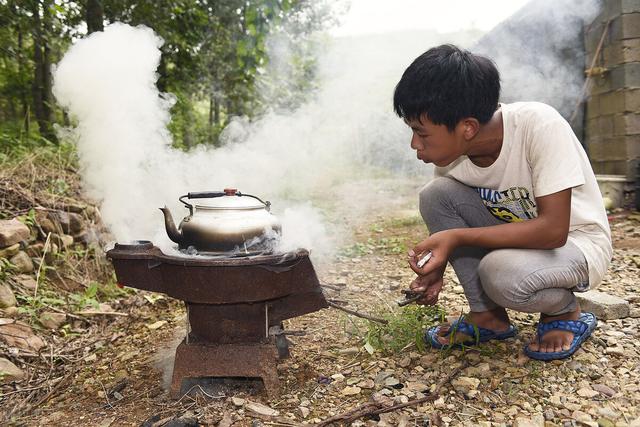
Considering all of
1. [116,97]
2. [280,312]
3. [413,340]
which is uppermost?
[116,97]

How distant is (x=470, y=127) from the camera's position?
6.95ft

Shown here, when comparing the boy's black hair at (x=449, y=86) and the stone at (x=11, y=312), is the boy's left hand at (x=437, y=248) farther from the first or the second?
the stone at (x=11, y=312)

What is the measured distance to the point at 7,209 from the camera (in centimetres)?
387

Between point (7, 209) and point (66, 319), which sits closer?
point (66, 319)

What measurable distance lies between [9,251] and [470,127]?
11.0ft

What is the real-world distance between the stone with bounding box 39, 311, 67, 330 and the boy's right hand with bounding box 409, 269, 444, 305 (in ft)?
8.00

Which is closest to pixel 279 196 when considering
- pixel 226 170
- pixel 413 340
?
pixel 226 170

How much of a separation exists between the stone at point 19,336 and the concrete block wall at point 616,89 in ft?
23.7

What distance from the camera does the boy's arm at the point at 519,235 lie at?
6.58 ft

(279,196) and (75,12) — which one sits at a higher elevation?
(75,12)

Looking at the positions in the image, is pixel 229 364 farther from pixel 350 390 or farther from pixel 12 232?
pixel 12 232

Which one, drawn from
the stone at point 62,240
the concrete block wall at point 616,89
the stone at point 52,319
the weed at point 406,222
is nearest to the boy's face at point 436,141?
the stone at point 52,319

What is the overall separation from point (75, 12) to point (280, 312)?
19.3 feet

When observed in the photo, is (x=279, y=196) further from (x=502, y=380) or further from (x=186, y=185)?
(x=502, y=380)
